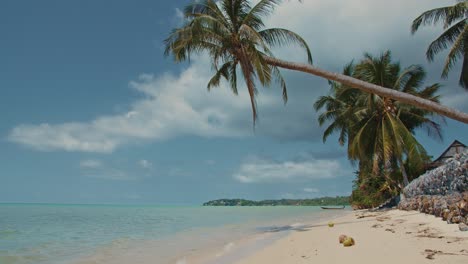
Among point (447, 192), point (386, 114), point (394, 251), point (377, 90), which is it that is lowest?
point (394, 251)

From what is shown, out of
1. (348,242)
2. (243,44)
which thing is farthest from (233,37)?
(348,242)

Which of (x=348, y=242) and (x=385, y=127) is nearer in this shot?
(x=348, y=242)

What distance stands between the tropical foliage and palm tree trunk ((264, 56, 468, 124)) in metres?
8.18

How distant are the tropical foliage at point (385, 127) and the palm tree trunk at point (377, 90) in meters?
8.18

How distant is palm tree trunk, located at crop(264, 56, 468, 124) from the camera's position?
7.78m

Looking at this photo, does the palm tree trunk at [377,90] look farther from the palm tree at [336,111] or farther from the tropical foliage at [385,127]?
the palm tree at [336,111]

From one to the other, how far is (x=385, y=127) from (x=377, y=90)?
952 centimetres

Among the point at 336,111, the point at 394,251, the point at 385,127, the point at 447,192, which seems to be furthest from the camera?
the point at 336,111

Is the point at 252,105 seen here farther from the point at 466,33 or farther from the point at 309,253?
the point at 466,33

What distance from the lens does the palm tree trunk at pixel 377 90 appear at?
778 cm

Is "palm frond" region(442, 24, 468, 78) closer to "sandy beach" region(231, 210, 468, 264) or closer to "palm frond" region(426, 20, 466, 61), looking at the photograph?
"palm frond" region(426, 20, 466, 61)

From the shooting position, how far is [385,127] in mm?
16922

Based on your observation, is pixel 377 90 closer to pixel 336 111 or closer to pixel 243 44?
pixel 243 44

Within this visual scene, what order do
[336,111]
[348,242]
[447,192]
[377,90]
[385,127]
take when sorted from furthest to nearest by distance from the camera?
[336,111] < [385,127] < [447,192] < [377,90] < [348,242]
